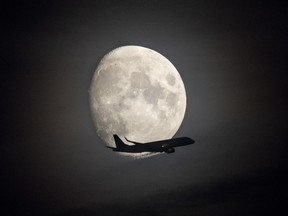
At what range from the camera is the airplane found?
149488 millimetres

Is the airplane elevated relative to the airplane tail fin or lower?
lower

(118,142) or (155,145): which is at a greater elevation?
(118,142)

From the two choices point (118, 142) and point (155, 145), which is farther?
point (118, 142)

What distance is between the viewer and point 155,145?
150 meters

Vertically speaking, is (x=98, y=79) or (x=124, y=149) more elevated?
(x=98, y=79)

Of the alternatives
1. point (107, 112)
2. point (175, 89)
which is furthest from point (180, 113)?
point (107, 112)

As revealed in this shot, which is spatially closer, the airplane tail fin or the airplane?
the airplane

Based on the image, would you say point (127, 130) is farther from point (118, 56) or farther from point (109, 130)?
point (118, 56)

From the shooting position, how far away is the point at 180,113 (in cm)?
15462

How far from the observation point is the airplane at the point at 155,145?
149488 mm

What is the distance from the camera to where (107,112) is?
151750mm

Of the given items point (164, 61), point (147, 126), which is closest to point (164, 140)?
point (147, 126)

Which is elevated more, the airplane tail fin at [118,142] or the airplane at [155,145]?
the airplane tail fin at [118,142]

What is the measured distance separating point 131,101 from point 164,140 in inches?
374
